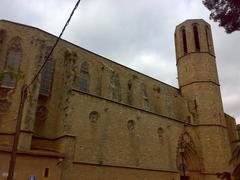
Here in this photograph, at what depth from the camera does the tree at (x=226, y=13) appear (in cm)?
714

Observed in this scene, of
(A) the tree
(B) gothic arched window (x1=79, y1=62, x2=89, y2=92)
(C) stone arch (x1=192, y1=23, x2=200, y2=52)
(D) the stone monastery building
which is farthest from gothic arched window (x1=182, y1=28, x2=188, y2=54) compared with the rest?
(A) the tree

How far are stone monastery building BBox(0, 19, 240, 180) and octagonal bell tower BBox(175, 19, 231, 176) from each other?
0.11 metres

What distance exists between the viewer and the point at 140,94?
29.7m

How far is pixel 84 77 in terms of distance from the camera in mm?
25844

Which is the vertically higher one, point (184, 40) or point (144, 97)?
point (184, 40)

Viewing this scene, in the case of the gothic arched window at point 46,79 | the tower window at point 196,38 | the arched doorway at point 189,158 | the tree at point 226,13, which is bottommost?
the arched doorway at point 189,158

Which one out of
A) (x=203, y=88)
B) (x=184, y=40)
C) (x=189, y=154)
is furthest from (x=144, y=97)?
→ (x=184, y=40)

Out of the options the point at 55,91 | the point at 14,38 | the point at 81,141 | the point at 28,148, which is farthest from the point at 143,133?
the point at 14,38

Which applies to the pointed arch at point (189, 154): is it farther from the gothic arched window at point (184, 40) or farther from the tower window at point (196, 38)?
the tower window at point (196, 38)

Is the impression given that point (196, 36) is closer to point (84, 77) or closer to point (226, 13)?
point (84, 77)

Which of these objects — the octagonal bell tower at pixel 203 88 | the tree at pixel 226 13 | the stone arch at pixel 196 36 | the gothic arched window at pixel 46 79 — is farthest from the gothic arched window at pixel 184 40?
the tree at pixel 226 13

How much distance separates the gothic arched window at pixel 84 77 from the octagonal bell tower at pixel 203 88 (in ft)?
43.1

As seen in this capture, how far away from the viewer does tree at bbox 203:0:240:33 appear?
281 inches

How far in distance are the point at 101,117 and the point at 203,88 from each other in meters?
15.4
